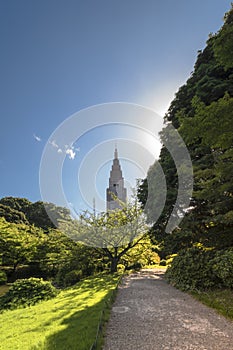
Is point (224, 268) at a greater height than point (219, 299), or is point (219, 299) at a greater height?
point (224, 268)

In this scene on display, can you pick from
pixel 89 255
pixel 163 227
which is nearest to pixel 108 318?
pixel 163 227

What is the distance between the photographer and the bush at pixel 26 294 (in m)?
7.95

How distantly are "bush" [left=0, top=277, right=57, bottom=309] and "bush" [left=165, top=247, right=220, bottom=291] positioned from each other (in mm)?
5239

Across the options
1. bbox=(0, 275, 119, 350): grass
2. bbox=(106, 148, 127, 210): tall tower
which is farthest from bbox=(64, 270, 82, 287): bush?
bbox=(106, 148, 127, 210): tall tower

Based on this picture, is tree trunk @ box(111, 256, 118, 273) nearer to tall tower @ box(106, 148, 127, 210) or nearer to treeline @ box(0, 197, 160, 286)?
treeline @ box(0, 197, 160, 286)

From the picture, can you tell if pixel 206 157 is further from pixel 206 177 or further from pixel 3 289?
pixel 3 289

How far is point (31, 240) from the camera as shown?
16.0 meters

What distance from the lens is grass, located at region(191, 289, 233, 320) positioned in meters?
5.22

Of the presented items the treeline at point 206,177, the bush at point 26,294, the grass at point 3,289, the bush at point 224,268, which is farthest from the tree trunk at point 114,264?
the bush at point 224,268

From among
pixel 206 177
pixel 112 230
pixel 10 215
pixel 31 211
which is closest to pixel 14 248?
pixel 112 230

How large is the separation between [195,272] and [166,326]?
407cm

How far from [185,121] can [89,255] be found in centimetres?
1232

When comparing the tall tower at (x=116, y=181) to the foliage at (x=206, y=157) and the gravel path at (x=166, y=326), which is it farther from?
the gravel path at (x=166, y=326)

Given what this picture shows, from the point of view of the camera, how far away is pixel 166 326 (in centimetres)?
443
